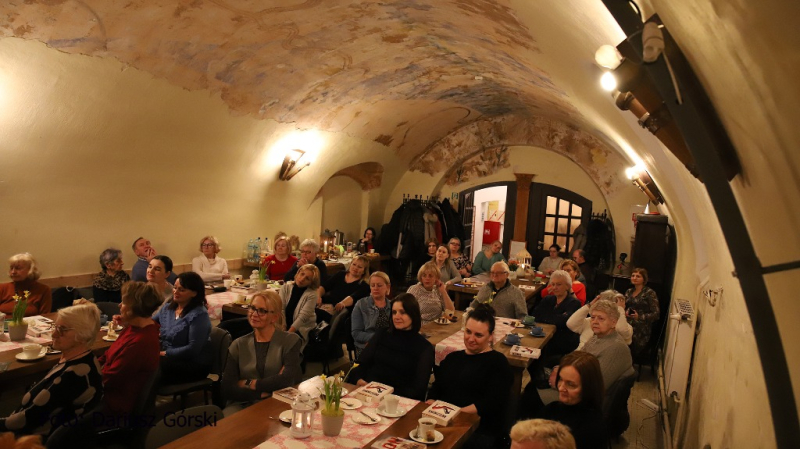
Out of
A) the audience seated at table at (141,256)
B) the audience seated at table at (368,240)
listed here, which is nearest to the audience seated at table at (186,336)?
the audience seated at table at (141,256)

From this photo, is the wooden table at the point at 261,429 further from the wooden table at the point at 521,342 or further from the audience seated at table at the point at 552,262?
the audience seated at table at the point at 552,262

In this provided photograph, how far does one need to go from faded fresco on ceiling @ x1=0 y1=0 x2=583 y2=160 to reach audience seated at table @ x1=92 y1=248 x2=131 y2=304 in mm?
2336

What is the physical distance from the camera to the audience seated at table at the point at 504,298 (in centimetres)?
706

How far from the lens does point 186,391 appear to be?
193 inches

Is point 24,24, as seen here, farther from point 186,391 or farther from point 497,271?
point 497,271

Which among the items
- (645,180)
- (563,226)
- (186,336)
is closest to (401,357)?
(186,336)

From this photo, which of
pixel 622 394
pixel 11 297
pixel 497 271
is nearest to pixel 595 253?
pixel 497 271

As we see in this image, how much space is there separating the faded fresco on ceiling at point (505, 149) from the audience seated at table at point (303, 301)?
26.4 ft

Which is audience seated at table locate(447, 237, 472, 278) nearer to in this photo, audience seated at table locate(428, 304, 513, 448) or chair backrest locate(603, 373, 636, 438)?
chair backrest locate(603, 373, 636, 438)

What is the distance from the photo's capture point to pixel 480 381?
430 centimetres

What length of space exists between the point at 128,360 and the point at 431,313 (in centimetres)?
348

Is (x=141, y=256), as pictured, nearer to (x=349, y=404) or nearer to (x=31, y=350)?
(x=31, y=350)

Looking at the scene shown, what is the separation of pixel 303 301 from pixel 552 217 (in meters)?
8.89

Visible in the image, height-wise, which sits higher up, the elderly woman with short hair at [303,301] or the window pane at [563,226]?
the window pane at [563,226]
